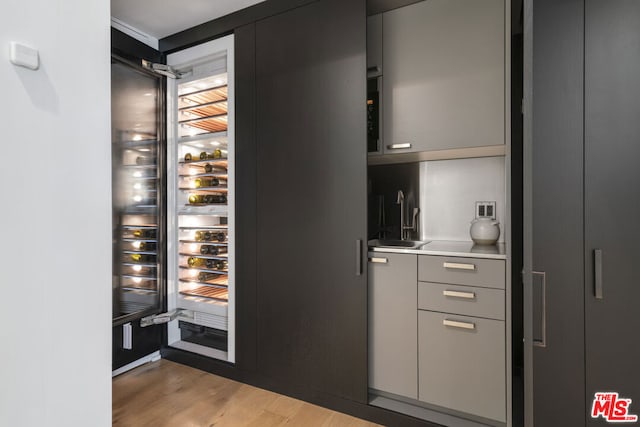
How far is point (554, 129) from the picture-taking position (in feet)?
3.41

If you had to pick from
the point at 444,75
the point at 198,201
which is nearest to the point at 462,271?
the point at 444,75

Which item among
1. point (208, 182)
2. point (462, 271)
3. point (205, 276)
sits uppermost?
point (208, 182)

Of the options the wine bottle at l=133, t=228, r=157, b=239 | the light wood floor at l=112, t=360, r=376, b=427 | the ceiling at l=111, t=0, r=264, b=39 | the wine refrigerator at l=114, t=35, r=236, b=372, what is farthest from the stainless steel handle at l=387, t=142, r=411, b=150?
the wine bottle at l=133, t=228, r=157, b=239

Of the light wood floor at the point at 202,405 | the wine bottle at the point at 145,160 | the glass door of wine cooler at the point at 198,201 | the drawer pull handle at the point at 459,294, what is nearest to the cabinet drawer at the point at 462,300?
the drawer pull handle at the point at 459,294

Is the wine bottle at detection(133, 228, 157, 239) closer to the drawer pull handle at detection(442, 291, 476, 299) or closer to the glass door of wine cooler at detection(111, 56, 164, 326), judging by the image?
the glass door of wine cooler at detection(111, 56, 164, 326)

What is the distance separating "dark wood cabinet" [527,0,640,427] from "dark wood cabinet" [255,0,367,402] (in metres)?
0.95

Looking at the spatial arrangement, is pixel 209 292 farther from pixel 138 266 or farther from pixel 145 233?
pixel 145 233

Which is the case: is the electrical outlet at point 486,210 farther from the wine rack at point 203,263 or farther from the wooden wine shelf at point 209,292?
the wooden wine shelf at point 209,292

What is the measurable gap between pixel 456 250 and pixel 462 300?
0.28 metres
